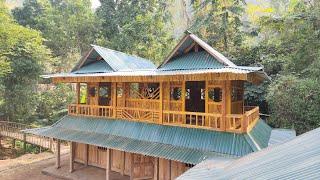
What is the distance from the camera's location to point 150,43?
34.1 metres

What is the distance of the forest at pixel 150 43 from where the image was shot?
19.5m

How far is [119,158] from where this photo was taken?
1636 cm

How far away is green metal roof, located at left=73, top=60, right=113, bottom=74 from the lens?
1601 cm

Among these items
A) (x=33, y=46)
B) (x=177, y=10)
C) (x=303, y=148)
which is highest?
(x=177, y=10)

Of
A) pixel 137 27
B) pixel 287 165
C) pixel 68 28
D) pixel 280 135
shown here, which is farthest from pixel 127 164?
pixel 68 28

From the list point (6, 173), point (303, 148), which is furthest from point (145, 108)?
point (6, 173)

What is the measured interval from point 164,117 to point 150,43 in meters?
21.5

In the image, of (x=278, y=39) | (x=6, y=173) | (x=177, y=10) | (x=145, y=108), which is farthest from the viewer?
(x=177, y=10)

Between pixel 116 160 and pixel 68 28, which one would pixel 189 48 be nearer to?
pixel 116 160

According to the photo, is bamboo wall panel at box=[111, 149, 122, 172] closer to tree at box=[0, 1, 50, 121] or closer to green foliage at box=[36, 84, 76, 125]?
tree at box=[0, 1, 50, 121]

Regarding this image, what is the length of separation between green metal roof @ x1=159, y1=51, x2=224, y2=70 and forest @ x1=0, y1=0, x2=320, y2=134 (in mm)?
7917

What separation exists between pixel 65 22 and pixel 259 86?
24564 millimetres

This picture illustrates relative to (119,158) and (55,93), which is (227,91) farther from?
(55,93)

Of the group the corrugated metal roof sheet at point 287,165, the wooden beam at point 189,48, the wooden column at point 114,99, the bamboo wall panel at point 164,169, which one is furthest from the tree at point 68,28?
the corrugated metal roof sheet at point 287,165
